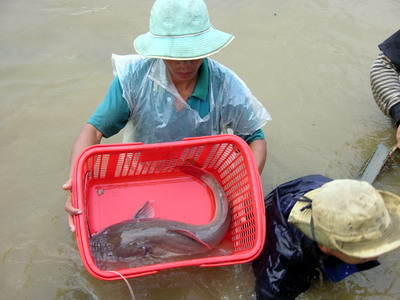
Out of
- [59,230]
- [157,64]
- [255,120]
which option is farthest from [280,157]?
[59,230]

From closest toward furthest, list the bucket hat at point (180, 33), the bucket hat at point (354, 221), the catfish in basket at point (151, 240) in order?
the bucket hat at point (354, 221)
the bucket hat at point (180, 33)
the catfish in basket at point (151, 240)

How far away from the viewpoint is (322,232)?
1.83 meters

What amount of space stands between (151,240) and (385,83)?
97.9 inches

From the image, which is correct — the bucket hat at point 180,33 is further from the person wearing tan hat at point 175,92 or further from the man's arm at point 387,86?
the man's arm at point 387,86

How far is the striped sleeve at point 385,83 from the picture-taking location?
3.49 metres

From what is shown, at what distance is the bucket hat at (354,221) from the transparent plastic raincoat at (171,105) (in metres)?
0.90

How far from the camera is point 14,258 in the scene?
2.62m

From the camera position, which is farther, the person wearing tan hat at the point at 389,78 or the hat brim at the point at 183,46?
the person wearing tan hat at the point at 389,78

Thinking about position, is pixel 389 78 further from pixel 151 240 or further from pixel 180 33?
pixel 151 240

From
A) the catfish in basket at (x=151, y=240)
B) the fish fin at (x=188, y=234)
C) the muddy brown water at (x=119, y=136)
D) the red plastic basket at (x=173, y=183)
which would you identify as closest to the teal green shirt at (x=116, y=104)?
the red plastic basket at (x=173, y=183)

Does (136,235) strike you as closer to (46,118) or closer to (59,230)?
(59,230)

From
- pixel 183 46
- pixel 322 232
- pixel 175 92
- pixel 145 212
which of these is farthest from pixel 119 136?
pixel 322 232

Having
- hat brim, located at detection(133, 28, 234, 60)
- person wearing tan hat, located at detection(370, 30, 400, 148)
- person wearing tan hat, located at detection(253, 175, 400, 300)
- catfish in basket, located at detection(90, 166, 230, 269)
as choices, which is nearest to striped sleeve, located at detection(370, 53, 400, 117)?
person wearing tan hat, located at detection(370, 30, 400, 148)

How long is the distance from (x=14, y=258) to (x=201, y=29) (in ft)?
6.14
